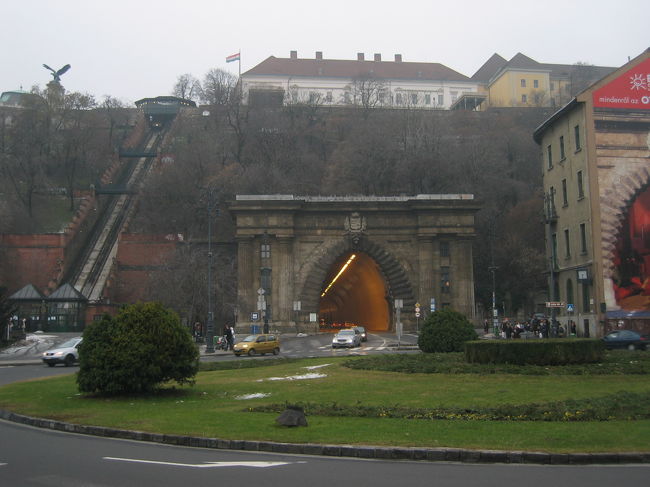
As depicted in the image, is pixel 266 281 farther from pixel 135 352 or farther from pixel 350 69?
pixel 350 69

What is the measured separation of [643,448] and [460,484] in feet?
12.6

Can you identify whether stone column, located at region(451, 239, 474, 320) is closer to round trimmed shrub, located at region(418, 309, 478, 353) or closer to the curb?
round trimmed shrub, located at region(418, 309, 478, 353)

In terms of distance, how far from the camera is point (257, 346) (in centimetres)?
4256

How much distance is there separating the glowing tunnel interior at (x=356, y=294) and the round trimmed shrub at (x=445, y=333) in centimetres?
3660

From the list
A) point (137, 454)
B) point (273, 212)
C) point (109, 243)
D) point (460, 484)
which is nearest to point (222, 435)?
point (137, 454)

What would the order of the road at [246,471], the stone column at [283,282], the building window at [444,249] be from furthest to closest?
the building window at [444,249]
the stone column at [283,282]
the road at [246,471]

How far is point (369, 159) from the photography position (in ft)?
295

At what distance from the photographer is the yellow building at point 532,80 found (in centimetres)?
12988

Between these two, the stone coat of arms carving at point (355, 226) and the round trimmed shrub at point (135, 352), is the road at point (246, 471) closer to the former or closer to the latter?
the round trimmed shrub at point (135, 352)

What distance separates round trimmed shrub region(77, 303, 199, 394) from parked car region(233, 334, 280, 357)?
21.7 m

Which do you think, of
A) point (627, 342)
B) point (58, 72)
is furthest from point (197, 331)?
point (58, 72)

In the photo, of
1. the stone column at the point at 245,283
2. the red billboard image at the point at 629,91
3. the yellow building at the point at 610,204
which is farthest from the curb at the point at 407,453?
the stone column at the point at 245,283

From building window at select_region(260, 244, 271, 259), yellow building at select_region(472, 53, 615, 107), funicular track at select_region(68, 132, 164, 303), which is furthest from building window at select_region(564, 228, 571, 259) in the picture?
yellow building at select_region(472, 53, 615, 107)

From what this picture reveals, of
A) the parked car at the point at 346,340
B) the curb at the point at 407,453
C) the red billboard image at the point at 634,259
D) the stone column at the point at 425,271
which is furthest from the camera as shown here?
the stone column at the point at 425,271
